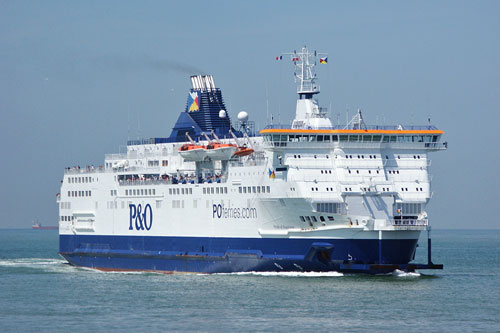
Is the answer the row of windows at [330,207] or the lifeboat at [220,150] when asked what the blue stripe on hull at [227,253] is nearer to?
the row of windows at [330,207]

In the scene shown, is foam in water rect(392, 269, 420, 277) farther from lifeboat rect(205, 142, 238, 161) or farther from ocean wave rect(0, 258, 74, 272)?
ocean wave rect(0, 258, 74, 272)

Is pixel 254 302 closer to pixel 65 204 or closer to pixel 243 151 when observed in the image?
pixel 243 151

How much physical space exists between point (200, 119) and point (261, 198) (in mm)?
10973

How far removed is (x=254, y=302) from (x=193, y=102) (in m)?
20.5

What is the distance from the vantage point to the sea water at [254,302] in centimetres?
3506

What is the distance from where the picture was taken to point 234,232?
48625 millimetres

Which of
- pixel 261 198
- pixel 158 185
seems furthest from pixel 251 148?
pixel 158 185

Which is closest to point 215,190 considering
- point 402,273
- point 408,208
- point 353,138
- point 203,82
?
point 353,138

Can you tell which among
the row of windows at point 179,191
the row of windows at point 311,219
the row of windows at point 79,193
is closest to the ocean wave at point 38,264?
the row of windows at point 79,193

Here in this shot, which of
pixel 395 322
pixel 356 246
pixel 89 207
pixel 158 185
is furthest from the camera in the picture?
pixel 89 207

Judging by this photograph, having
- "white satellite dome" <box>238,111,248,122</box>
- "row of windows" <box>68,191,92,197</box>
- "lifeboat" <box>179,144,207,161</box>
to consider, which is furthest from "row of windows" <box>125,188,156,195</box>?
"white satellite dome" <box>238,111,248,122</box>

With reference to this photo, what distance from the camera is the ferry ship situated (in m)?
44.8

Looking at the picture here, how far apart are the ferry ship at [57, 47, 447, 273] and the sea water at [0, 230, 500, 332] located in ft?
4.14

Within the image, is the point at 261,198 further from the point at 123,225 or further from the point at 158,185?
the point at 123,225
